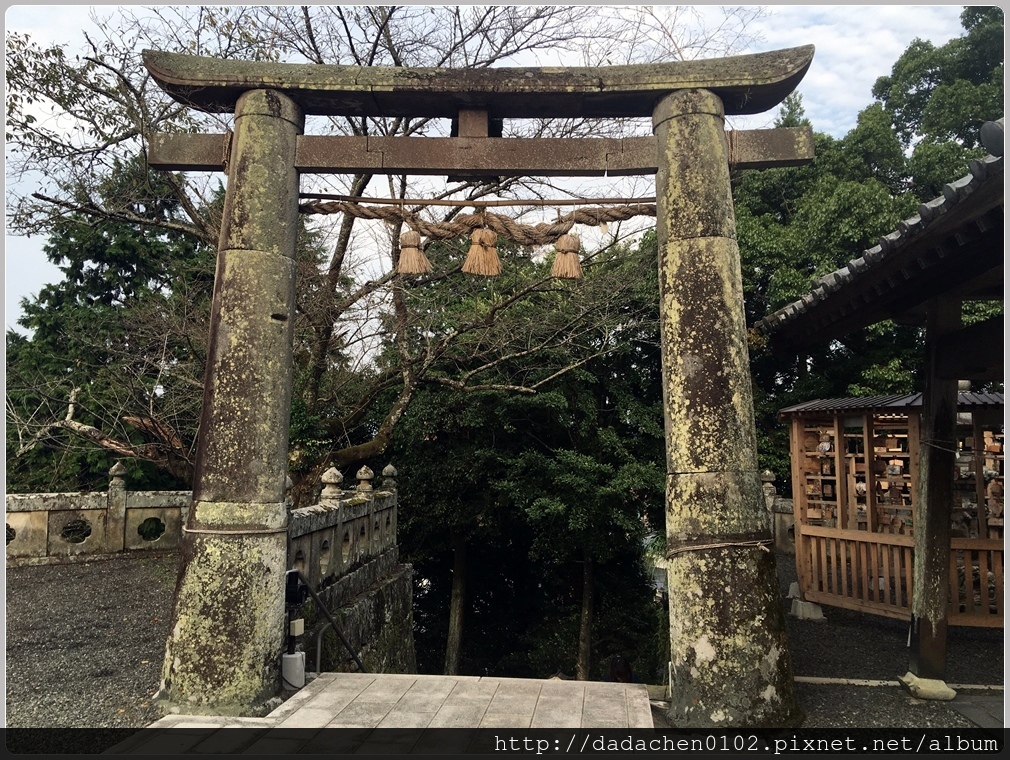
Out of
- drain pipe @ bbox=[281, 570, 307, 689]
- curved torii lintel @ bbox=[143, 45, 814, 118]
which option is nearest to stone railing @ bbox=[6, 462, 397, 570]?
drain pipe @ bbox=[281, 570, 307, 689]

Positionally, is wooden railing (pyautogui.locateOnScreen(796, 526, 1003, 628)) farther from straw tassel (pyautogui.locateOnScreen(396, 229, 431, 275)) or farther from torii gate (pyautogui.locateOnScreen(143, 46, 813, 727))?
straw tassel (pyautogui.locateOnScreen(396, 229, 431, 275))

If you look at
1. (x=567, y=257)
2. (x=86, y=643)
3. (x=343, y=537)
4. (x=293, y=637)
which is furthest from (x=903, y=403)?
(x=86, y=643)

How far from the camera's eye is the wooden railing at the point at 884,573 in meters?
6.70

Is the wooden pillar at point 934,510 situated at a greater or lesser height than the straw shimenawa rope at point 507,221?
lesser

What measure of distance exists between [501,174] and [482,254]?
0.59 m

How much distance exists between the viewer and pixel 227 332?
184 inches

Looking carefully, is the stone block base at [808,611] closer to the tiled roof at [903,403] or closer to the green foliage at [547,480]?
the tiled roof at [903,403]

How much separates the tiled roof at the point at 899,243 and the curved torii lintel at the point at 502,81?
1.32 meters

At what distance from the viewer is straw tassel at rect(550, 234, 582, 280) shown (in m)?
5.01

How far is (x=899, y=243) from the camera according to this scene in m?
4.44

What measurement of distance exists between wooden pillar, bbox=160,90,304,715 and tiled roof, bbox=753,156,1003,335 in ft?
13.4

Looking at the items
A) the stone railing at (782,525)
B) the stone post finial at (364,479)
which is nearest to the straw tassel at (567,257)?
the stone post finial at (364,479)

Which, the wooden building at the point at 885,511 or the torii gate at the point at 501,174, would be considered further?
the wooden building at the point at 885,511

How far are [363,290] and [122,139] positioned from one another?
3917 millimetres
